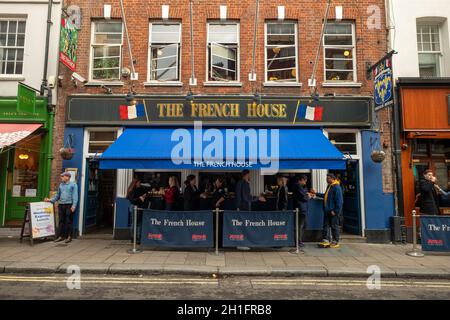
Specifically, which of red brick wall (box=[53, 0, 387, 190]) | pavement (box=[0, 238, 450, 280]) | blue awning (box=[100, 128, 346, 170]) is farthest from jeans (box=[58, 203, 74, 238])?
red brick wall (box=[53, 0, 387, 190])

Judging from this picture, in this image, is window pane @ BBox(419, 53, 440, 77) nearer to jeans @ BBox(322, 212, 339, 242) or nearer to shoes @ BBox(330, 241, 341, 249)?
jeans @ BBox(322, 212, 339, 242)

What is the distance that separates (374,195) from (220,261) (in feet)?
18.8

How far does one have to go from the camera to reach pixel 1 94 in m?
10.7

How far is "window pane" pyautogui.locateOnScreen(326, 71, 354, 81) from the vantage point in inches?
445

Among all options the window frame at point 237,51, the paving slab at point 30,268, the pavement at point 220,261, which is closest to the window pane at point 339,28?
the window frame at point 237,51

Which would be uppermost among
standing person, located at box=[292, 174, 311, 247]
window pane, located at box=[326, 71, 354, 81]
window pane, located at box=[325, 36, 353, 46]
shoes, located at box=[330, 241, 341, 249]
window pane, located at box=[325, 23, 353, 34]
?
window pane, located at box=[325, 23, 353, 34]

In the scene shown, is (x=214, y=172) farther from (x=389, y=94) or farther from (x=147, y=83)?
(x=389, y=94)

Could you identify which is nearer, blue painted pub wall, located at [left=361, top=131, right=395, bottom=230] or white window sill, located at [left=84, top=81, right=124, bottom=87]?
blue painted pub wall, located at [left=361, top=131, right=395, bottom=230]

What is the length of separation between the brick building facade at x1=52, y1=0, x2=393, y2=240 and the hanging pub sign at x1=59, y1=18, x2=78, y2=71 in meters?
0.37

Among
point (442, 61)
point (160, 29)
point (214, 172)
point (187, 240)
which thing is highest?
point (160, 29)

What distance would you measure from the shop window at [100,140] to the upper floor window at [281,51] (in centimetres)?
562

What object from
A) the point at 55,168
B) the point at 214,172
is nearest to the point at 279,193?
the point at 214,172

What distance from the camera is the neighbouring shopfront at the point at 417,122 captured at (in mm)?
10492

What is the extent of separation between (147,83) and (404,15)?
889cm
